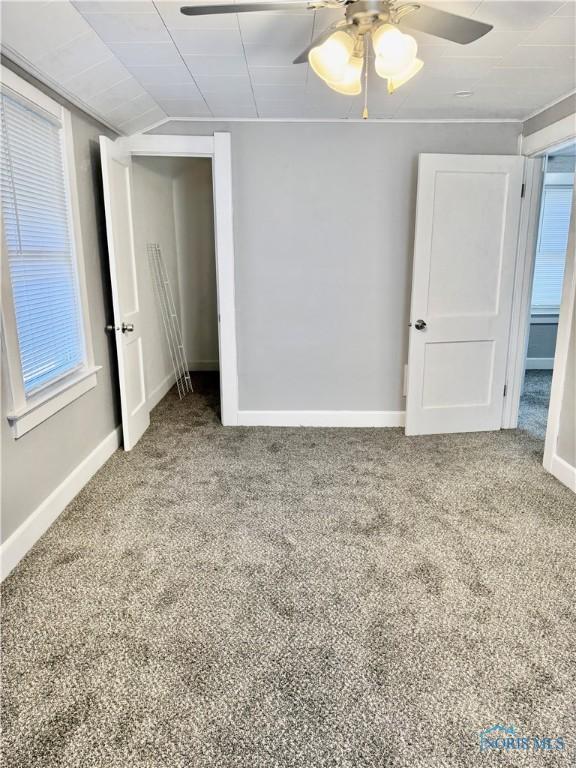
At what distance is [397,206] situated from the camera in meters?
3.86

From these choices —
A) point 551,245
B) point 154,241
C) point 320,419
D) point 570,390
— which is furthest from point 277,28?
point 551,245

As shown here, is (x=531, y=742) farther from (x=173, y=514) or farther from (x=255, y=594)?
(x=173, y=514)

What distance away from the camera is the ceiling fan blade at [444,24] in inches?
63.7

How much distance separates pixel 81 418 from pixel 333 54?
2.42 m

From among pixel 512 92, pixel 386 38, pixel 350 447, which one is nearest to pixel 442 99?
pixel 512 92

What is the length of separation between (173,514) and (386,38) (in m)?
2.39

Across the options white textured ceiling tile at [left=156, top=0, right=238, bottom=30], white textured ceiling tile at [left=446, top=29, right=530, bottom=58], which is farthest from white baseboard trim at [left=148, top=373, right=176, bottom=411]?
→ white textured ceiling tile at [left=446, top=29, right=530, bottom=58]

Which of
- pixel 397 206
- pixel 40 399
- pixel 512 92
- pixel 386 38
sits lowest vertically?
pixel 40 399

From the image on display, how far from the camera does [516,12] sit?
2051 millimetres

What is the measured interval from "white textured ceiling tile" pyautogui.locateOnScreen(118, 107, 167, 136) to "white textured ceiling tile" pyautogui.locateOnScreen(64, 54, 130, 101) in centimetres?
61

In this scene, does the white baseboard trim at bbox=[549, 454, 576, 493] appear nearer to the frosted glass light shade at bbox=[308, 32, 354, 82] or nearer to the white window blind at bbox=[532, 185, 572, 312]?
the frosted glass light shade at bbox=[308, 32, 354, 82]

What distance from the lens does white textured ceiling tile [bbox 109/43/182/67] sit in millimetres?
2365

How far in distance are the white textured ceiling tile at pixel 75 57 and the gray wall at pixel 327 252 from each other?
4.10 feet

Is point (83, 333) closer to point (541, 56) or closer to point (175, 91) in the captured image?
point (175, 91)
